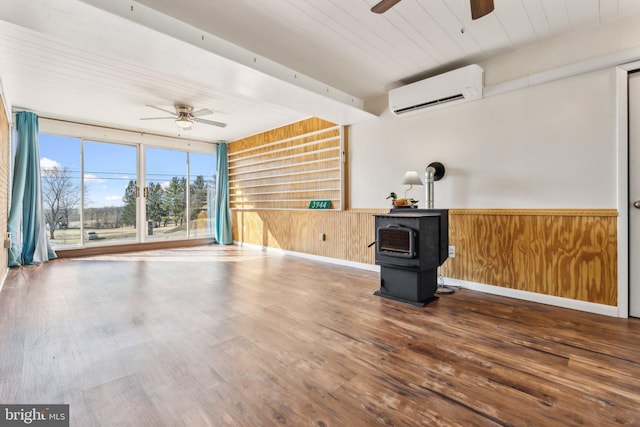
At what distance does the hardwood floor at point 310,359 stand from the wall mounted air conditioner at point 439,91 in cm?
224

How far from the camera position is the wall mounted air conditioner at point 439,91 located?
3221 mm

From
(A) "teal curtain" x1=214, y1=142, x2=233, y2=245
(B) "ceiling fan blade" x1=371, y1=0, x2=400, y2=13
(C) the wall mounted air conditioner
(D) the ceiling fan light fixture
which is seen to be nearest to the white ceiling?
(C) the wall mounted air conditioner

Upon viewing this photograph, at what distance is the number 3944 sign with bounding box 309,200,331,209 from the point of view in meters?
5.09

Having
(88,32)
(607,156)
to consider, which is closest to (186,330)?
(88,32)

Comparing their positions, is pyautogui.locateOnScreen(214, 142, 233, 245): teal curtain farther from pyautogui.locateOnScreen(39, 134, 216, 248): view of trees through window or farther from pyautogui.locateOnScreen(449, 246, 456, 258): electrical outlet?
pyautogui.locateOnScreen(449, 246, 456, 258): electrical outlet

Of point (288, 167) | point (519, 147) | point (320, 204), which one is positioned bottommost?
point (320, 204)

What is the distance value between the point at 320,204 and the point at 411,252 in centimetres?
250

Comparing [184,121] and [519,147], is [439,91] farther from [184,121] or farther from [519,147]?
[184,121]

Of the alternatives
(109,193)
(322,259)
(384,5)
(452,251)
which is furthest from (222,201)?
(384,5)

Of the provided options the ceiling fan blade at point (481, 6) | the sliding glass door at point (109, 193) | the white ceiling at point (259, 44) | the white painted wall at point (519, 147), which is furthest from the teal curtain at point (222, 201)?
the ceiling fan blade at point (481, 6)

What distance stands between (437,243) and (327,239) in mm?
2374

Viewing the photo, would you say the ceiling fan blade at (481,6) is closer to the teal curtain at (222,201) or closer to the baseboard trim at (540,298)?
the baseboard trim at (540,298)

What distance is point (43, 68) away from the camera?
10.9ft

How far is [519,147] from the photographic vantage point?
315 centimetres
